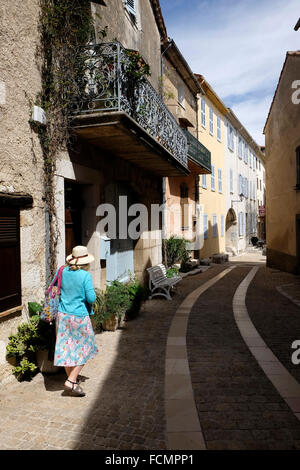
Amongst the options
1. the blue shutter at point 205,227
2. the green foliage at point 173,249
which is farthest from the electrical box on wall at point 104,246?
the blue shutter at point 205,227

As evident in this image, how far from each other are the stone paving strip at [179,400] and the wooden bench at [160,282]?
2677 millimetres

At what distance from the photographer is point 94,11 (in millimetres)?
6406

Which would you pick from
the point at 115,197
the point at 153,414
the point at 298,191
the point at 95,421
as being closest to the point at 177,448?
the point at 153,414

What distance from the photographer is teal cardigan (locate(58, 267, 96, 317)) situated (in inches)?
151

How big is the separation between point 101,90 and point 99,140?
2.74 ft

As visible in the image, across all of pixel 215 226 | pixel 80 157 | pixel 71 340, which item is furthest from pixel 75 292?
pixel 215 226

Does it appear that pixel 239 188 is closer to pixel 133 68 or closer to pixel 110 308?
pixel 133 68

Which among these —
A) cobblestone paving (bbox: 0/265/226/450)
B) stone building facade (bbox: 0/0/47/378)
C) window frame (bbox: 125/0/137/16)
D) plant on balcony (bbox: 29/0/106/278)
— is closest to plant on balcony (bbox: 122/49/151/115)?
plant on balcony (bbox: 29/0/106/278)

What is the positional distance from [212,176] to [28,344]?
55.5 ft

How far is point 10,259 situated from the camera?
427 cm

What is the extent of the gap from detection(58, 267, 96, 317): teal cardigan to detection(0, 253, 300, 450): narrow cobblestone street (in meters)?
0.98

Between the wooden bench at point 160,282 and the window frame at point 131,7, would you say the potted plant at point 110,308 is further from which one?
the window frame at point 131,7

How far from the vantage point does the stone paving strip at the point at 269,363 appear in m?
3.82

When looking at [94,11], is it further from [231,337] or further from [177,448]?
[177,448]
